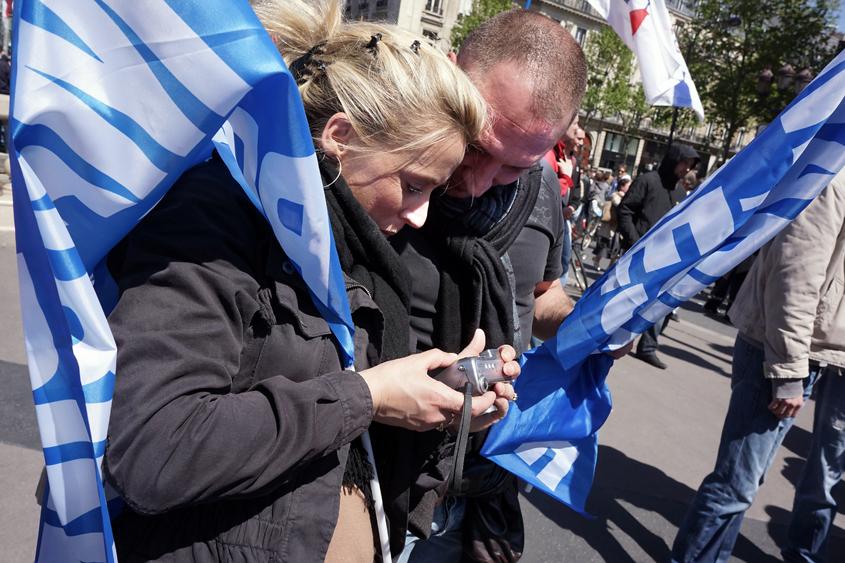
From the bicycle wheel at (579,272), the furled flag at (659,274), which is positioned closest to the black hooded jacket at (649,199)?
the bicycle wheel at (579,272)

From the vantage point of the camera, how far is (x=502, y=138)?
5.10ft

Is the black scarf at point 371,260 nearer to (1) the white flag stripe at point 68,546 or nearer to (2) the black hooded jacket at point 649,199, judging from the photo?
(1) the white flag stripe at point 68,546

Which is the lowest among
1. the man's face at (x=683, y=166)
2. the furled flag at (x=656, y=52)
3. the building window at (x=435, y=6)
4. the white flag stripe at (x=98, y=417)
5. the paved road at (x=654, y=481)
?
the paved road at (x=654, y=481)

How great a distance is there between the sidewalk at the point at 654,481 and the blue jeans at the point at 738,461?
54 cm

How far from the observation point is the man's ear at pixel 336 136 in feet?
3.99

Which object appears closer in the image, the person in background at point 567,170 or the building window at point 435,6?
the person in background at point 567,170

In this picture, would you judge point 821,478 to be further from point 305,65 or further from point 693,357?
point 693,357

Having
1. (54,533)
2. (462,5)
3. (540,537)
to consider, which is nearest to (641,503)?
(540,537)

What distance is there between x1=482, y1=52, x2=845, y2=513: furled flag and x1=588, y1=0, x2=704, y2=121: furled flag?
4.53 ft

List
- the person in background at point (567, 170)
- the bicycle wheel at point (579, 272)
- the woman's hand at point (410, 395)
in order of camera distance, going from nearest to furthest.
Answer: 1. the woman's hand at point (410, 395)
2. the person in background at point (567, 170)
3. the bicycle wheel at point (579, 272)

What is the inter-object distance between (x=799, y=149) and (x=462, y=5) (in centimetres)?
4270

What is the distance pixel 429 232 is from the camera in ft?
5.39

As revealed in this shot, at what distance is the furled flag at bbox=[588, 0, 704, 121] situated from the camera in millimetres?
2834

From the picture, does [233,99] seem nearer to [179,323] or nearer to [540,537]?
[179,323]
